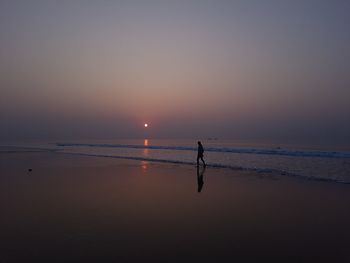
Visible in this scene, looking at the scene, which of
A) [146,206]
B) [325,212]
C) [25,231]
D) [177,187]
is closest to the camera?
[25,231]

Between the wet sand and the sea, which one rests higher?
the sea

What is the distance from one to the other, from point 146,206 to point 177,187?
11.9ft

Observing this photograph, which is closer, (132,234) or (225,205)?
(132,234)

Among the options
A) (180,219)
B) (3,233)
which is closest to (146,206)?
(180,219)

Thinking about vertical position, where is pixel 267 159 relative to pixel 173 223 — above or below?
above

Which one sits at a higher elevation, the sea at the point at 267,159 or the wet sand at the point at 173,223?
the sea at the point at 267,159

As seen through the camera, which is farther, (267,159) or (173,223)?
(267,159)

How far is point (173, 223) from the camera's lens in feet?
24.6

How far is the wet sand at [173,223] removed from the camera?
5598 mm

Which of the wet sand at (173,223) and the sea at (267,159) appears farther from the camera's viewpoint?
the sea at (267,159)

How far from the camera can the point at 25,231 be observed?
674cm

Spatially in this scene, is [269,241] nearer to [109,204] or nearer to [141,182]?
[109,204]

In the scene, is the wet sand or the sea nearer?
the wet sand

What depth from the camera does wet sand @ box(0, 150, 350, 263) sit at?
5.60 metres
